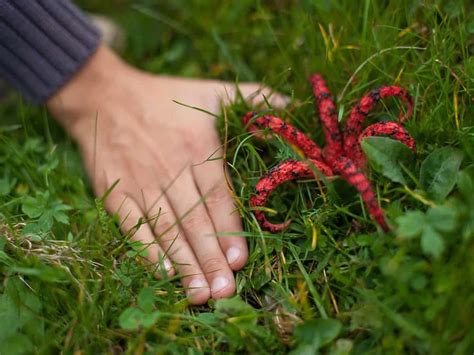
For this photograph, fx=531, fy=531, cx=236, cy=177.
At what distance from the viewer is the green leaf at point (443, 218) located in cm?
122

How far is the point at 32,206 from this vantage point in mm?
1629

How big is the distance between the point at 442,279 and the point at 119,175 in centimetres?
116

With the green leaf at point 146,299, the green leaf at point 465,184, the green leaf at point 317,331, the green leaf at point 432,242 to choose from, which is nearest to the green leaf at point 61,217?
the green leaf at point 146,299

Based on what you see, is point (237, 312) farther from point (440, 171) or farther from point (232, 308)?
point (440, 171)

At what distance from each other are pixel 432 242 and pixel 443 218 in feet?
0.22

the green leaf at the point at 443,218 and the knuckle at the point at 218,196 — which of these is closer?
the green leaf at the point at 443,218

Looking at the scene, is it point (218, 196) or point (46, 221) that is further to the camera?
point (218, 196)

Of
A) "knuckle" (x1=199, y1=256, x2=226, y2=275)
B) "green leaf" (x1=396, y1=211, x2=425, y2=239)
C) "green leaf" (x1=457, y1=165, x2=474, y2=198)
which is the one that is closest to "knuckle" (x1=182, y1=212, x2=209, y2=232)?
"knuckle" (x1=199, y1=256, x2=226, y2=275)

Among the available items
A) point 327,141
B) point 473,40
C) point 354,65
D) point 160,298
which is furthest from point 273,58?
point 160,298

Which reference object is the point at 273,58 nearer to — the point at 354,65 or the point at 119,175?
the point at 354,65

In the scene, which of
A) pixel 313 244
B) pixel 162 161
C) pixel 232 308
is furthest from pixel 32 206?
pixel 313 244

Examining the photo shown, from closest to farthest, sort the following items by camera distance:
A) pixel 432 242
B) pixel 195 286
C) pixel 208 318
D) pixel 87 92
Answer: pixel 432 242
pixel 208 318
pixel 195 286
pixel 87 92

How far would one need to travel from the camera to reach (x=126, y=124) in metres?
2.02

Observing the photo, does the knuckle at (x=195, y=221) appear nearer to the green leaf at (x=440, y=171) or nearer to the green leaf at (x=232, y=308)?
the green leaf at (x=232, y=308)
